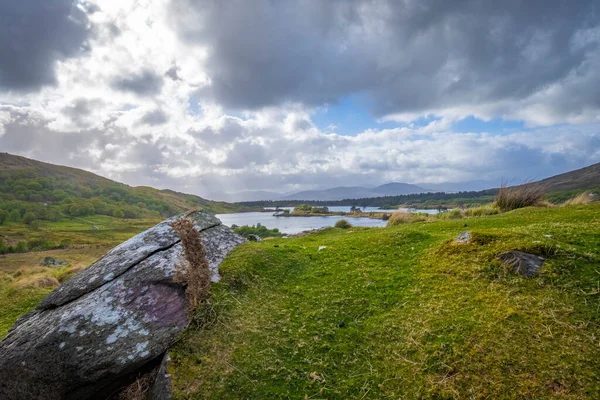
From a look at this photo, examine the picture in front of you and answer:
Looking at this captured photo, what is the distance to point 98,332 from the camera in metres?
5.23

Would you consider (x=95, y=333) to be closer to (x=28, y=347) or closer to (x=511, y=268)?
(x=28, y=347)

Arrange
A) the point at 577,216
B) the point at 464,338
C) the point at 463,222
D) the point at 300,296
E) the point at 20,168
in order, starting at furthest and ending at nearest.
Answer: the point at 20,168 → the point at 463,222 → the point at 577,216 → the point at 300,296 → the point at 464,338

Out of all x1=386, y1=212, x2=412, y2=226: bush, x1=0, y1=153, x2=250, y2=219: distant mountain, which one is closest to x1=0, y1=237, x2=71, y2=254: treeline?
x1=0, y1=153, x2=250, y2=219: distant mountain

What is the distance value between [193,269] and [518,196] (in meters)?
17.9

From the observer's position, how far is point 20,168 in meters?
200

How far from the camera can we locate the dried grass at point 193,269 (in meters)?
5.89

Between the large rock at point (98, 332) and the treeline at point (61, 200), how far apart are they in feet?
523

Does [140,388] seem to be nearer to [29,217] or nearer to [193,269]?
[193,269]

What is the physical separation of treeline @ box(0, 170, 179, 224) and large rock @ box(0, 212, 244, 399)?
159 metres

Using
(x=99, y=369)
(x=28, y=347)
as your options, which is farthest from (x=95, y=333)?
(x=28, y=347)

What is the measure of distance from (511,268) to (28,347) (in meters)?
8.81

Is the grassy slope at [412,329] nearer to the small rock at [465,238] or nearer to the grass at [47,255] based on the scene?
the small rock at [465,238]

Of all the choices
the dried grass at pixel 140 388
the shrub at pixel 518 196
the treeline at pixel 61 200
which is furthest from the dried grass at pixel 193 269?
the treeline at pixel 61 200

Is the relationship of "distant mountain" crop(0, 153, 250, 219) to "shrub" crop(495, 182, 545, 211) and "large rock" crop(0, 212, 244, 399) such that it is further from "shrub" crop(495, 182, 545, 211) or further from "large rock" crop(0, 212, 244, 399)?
"large rock" crop(0, 212, 244, 399)
